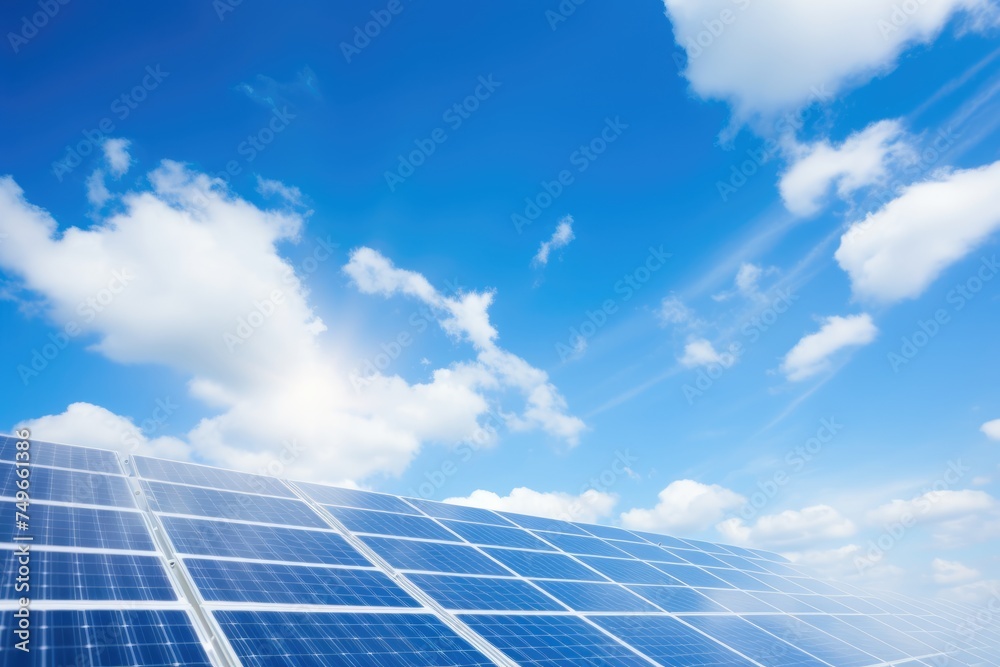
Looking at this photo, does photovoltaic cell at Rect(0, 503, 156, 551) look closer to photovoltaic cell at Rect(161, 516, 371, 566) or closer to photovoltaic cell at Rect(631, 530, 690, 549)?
photovoltaic cell at Rect(161, 516, 371, 566)

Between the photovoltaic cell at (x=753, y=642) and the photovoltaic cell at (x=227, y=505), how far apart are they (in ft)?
51.4

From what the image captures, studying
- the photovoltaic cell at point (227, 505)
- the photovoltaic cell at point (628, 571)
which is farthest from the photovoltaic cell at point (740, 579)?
the photovoltaic cell at point (227, 505)

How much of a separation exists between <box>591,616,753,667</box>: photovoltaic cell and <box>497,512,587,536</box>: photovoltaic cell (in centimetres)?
1181

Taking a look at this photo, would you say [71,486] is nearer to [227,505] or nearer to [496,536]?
[227,505]

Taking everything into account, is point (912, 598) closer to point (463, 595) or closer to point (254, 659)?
point (463, 595)

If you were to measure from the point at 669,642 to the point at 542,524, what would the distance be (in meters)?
14.9

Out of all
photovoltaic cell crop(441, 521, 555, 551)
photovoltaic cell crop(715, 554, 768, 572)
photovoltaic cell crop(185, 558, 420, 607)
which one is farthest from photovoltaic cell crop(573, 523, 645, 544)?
photovoltaic cell crop(185, 558, 420, 607)

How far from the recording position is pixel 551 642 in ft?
47.8

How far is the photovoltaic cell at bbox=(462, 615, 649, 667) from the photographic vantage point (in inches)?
527

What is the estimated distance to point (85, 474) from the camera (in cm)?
1686

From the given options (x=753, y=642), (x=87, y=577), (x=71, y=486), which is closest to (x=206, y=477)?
(x=71, y=486)

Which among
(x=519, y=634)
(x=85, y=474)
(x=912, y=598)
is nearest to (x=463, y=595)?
(x=519, y=634)

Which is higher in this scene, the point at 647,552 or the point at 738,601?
the point at 647,552

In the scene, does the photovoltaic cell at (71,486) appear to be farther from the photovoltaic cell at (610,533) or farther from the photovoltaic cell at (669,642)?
the photovoltaic cell at (610,533)
